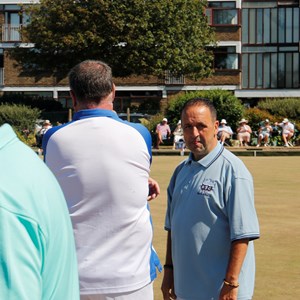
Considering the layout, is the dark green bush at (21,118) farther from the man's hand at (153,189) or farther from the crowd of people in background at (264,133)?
the man's hand at (153,189)

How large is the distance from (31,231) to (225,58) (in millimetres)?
58240

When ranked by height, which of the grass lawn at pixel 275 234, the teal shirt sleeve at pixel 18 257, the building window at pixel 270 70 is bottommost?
the grass lawn at pixel 275 234

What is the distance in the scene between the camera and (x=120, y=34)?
49.9 meters

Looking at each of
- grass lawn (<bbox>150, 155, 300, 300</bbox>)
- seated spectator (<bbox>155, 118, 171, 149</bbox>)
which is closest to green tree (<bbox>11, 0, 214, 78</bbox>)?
seated spectator (<bbox>155, 118, 171, 149</bbox>)

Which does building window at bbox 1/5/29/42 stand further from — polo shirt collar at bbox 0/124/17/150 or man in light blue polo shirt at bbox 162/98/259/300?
polo shirt collar at bbox 0/124/17/150

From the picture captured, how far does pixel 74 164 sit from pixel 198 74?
49298mm

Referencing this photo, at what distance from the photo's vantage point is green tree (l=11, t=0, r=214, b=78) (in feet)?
161

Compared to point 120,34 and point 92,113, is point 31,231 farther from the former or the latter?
point 120,34

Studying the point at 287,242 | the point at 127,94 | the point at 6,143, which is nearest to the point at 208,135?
the point at 6,143

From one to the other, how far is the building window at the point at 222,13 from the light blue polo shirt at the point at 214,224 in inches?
2168

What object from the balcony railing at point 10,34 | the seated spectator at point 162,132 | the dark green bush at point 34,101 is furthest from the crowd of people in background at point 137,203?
the balcony railing at point 10,34

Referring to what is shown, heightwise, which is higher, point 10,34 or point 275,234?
point 10,34

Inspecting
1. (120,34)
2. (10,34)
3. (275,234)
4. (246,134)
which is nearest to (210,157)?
(275,234)

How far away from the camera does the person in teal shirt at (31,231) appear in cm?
168
